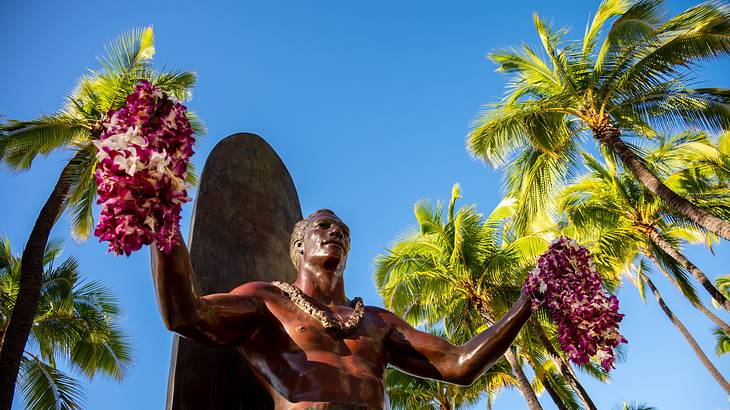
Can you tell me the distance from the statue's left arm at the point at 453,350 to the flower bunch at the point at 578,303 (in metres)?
0.16

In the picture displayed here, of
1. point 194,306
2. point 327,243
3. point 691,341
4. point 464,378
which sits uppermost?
point 691,341

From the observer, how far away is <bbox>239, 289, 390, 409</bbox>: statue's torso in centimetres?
365

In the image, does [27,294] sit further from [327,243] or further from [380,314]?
[380,314]

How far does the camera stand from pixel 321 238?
448cm

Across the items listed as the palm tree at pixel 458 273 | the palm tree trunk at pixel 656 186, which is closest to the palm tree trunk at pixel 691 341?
the palm tree at pixel 458 273

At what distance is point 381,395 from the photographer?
3.84 meters

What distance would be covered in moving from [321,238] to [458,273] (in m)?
15.8

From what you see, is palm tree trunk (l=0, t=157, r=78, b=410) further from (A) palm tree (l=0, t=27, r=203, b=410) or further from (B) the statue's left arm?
(B) the statue's left arm

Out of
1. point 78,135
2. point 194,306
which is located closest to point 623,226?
point 78,135

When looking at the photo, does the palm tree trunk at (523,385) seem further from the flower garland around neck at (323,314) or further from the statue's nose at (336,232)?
the flower garland around neck at (323,314)

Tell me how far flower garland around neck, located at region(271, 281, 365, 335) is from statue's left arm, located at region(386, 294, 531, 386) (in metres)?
0.28

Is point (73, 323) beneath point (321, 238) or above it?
above

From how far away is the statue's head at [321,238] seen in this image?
4434 mm

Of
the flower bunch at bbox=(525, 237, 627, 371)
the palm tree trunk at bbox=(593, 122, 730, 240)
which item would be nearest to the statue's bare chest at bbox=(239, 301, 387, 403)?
the flower bunch at bbox=(525, 237, 627, 371)
